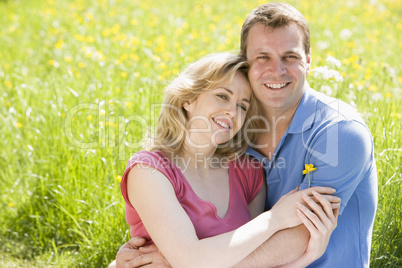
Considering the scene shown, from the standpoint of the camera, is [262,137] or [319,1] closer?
[262,137]

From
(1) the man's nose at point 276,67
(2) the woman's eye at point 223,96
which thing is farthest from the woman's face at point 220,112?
(1) the man's nose at point 276,67

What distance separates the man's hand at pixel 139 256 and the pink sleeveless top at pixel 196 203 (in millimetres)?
55

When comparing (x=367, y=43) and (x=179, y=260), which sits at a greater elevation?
(x=367, y=43)

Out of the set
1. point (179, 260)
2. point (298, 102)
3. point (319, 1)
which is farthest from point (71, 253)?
point (319, 1)

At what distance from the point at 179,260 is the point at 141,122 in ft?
5.30

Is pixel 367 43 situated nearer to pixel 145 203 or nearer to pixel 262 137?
pixel 262 137

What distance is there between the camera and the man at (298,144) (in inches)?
80.2

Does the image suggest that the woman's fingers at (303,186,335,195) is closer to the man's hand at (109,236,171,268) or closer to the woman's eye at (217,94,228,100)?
the woman's eye at (217,94,228,100)

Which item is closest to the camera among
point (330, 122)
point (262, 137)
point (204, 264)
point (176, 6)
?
point (204, 264)

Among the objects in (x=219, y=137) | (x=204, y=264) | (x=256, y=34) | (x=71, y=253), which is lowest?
(x=71, y=253)

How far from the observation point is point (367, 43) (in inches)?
223

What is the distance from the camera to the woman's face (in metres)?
2.26

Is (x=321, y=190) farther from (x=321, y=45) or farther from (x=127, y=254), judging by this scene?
(x=321, y=45)

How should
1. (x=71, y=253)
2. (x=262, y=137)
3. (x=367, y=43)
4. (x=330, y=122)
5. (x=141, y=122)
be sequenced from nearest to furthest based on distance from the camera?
(x=330, y=122) < (x=262, y=137) < (x=71, y=253) < (x=141, y=122) < (x=367, y=43)
